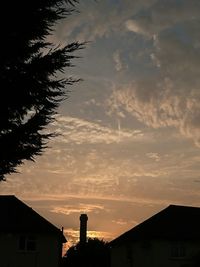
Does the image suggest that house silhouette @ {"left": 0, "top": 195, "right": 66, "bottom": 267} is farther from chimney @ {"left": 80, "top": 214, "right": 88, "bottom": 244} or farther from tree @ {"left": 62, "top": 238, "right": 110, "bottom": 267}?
tree @ {"left": 62, "top": 238, "right": 110, "bottom": 267}

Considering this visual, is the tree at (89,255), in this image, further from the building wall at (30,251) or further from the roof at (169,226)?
the building wall at (30,251)

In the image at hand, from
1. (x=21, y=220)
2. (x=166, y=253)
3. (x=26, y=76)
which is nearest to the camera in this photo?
(x=26, y=76)

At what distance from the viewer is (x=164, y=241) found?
34.8m

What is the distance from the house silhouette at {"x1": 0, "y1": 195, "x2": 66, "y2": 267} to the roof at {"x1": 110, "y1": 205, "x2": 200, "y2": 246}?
7339mm

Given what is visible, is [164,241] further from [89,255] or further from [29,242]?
[29,242]

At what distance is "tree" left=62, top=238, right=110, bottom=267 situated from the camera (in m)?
41.2

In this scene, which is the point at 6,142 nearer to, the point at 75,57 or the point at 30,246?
the point at 75,57

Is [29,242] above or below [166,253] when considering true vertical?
above

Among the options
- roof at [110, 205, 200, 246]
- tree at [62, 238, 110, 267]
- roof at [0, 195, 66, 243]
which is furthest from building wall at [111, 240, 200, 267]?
roof at [0, 195, 66, 243]

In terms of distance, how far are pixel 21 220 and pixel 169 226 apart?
12.3 metres

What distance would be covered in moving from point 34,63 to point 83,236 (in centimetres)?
3354

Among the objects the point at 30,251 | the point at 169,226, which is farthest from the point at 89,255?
the point at 30,251

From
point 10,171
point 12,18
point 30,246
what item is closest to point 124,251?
point 30,246

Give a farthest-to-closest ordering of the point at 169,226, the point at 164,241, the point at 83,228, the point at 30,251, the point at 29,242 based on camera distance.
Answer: the point at 83,228 < the point at 169,226 < the point at 164,241 < the point at 29,242 < the point at 30,251
